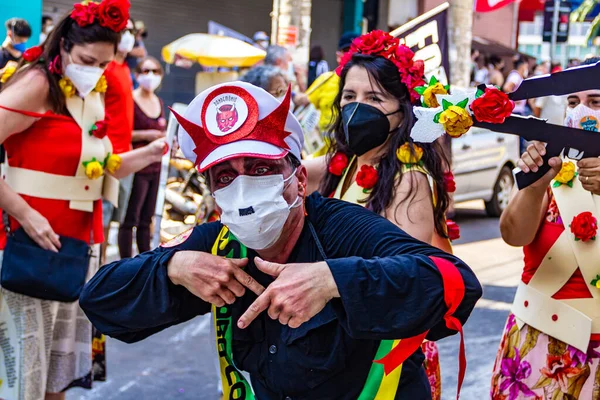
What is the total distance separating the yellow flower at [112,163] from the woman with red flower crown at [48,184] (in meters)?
0.12

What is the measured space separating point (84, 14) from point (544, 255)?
2.32 m

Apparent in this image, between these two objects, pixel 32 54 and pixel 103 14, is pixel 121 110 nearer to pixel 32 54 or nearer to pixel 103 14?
pixel 32 54

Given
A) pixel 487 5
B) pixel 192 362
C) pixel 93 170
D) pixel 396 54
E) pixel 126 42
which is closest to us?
pixel 396 54

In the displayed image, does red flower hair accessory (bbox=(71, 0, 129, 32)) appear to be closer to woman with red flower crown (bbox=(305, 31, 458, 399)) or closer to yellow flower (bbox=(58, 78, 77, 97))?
yellow flower (bbox=(58, 78, 77, 97))

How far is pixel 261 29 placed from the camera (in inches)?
823

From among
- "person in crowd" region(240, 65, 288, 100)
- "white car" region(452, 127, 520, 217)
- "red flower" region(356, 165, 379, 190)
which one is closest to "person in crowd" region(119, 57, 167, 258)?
"person in crowd" region(240, 65, 288, 100)

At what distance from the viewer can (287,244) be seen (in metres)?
2.27

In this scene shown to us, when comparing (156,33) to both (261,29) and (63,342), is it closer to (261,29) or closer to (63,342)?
(261,29)

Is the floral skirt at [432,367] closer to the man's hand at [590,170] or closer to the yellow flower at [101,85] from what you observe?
the man's hand at [590,170]

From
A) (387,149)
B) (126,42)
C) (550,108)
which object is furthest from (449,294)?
(550,108)

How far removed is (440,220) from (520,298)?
553 millimetres

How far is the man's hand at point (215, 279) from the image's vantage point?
2021mm

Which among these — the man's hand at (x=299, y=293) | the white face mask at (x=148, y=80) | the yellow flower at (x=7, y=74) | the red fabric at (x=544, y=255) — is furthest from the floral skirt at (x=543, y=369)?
the white face mask at (x=148, y=80)

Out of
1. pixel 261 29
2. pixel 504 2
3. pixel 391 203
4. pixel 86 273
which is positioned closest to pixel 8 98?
pixel 86 273
